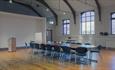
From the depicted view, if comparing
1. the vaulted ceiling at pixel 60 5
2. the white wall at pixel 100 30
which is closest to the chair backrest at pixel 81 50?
the white wall at pixel 100 30

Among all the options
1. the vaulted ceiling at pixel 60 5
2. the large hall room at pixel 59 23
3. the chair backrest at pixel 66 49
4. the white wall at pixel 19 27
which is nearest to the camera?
the chair backrest at pixel 66 49

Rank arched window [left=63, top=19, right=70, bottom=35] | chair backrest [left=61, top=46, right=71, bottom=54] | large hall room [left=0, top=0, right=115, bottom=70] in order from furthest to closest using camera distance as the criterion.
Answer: arched window [left=63, top=19, right=70, bottom=35] < large hall room [left=0, top=0, right=115, bottom=70] < chair backrest [left=61, top=46, right=71, bottom=54]

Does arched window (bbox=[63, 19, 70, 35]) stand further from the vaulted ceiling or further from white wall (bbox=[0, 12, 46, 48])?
white wall (bbox=[0, 12, 46, 48])

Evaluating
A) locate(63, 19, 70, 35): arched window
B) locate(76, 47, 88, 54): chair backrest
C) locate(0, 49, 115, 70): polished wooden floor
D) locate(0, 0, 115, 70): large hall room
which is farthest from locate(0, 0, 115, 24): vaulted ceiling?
locate(76, 47, 88, 54): chair backrest

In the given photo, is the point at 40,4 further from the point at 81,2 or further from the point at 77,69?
the point at 77,69

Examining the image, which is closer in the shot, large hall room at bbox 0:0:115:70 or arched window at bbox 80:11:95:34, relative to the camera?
large hall room at bbox 0:0:115:70

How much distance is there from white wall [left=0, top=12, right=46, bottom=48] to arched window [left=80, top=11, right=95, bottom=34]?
4295mm

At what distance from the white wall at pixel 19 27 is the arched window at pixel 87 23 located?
429 cm

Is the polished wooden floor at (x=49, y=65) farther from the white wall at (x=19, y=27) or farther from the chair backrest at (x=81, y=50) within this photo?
the white wall at (x=19, y=27)

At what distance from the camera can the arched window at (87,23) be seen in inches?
612

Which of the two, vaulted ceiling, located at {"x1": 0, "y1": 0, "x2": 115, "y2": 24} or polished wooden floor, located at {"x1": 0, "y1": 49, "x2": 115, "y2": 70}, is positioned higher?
vaulted ceiling, located at {"x1": 0, "y1": 0, "x2": 115, "y2": 24}

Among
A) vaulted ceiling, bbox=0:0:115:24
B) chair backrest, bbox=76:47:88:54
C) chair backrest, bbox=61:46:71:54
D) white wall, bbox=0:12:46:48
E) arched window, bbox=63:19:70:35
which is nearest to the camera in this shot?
chair backrest, bbox=76:47:88:54

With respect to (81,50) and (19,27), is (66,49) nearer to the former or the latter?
(81,50)

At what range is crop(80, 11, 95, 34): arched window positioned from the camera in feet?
51.0
